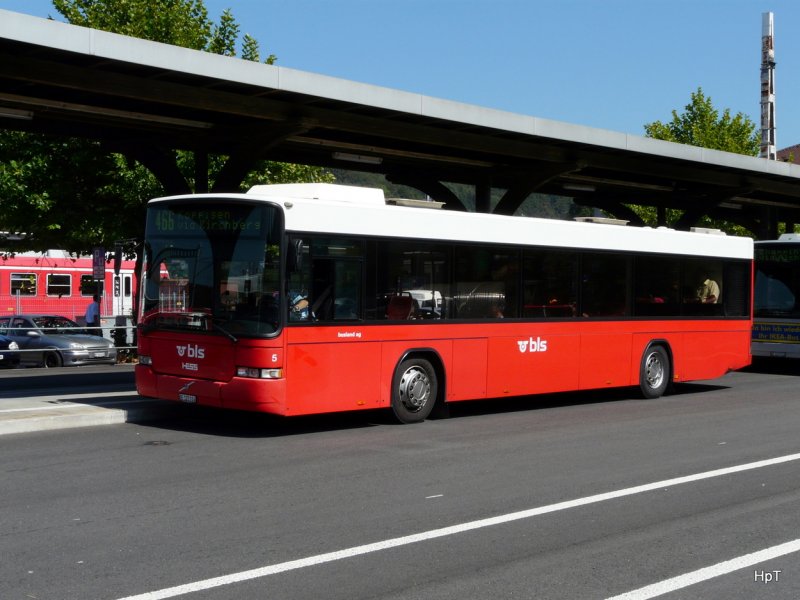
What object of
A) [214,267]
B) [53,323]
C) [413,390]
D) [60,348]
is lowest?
[60,348]

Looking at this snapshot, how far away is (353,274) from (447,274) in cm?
163

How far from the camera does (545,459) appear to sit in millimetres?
10602

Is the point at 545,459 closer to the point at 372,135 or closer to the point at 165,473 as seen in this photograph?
the point at 165,473

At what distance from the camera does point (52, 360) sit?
28.2 m

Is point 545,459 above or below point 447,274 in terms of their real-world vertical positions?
below

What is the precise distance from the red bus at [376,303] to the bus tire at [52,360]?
51.7ft

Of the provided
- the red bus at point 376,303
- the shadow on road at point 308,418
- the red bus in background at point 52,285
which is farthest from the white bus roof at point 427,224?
the red bus in background at point 52,285

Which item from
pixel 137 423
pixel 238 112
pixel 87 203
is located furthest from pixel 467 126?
pixel 87 203

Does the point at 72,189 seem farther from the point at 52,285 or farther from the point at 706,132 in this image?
the point at 706,132

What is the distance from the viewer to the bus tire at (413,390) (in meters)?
13.3

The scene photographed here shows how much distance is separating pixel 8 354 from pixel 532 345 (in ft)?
59.4

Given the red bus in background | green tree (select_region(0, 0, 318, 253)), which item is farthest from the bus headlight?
the red bus in background

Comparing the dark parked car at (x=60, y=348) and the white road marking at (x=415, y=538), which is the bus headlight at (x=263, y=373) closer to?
the white road marking at (x=415, y=538)

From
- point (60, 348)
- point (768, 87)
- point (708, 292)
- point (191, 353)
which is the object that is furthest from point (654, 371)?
point (768, 87)
